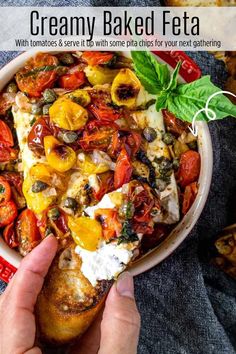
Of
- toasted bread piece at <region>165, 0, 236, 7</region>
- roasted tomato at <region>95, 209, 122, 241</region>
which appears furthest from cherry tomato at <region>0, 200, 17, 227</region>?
toasted bread piece at <region>165, 0, 236, 7</region>

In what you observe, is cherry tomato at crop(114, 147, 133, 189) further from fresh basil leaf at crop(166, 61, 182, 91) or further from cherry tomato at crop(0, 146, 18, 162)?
cherry tomato at crop(0, 146, 18, 162)

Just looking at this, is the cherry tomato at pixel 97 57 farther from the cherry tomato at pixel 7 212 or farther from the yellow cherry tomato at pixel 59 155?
the cherry tomato at pixel 7 212

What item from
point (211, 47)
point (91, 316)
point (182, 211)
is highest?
point (211, 47)

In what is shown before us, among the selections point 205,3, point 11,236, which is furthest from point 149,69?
point 11,236

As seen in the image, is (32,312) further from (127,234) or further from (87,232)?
(127,234)

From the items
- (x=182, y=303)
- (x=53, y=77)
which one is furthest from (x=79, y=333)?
(x=53, y=77)

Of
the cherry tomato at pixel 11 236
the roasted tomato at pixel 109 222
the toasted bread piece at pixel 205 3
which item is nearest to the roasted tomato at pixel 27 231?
the cherry tomato at pixel 11 236

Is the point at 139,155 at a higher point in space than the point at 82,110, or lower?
lower

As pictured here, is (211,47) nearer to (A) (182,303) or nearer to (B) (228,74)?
(B) (228,74)
